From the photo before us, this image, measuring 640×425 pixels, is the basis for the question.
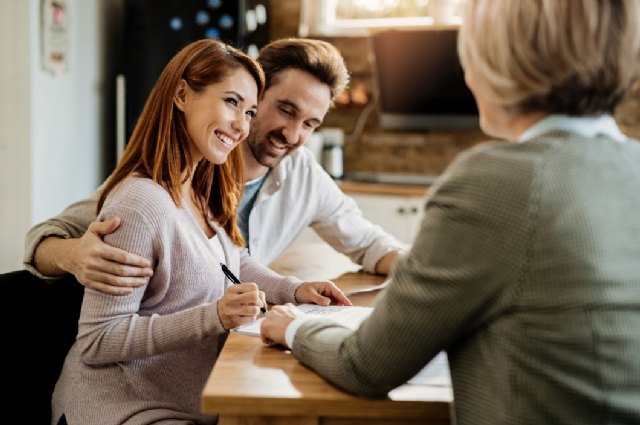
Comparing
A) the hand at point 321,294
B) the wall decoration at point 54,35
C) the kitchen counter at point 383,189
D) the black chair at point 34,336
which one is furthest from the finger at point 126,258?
the kitchen counter at point 383,189

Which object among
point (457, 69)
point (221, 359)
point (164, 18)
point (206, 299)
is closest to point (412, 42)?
point (457, 69)

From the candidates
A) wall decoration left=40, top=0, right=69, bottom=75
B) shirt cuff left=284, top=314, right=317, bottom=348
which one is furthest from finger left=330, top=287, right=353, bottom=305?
wall decoration left=40, top=0, right=69, bottom=75

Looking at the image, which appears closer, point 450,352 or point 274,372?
point 450,352

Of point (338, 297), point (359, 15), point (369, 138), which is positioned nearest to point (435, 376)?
point (338, 297)

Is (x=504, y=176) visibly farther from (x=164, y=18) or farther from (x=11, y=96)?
(x=164, y=18)

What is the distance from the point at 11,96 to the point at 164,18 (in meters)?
1.01

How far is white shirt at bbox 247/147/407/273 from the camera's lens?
7.00ft

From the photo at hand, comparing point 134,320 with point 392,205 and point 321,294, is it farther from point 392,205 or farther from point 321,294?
point 392,205

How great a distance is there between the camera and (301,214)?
2.26 metres

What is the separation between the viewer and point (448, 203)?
87cm

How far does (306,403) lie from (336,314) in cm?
43

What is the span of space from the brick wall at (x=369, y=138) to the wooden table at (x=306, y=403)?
3564mm

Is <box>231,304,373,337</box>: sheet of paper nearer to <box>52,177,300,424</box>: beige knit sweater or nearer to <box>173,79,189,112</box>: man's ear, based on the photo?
<box>52,177,300,424</box>: beige knit sweater

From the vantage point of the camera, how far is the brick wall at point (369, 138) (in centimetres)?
449
